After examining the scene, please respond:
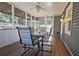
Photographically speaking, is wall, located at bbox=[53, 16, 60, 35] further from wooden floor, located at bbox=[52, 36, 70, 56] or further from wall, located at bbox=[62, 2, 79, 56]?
wall, located at bbox=[62, 2, 79, 56]

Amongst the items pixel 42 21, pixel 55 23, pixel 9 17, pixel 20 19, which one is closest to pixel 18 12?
pixel 20 19

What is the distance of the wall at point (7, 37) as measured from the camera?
509cm

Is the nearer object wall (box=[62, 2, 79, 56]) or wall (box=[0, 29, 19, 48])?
wall (box=[62, 2, 79, 56])

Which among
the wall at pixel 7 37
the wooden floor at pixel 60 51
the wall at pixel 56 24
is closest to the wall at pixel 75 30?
the wooden floor at pixel 60 51

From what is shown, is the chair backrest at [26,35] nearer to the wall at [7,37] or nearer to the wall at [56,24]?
the wall at [7,37]

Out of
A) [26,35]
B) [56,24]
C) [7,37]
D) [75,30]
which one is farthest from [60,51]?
[56,24]

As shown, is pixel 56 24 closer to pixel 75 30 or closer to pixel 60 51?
pixel 60 51

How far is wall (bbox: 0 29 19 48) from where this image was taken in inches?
200

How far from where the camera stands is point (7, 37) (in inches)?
218

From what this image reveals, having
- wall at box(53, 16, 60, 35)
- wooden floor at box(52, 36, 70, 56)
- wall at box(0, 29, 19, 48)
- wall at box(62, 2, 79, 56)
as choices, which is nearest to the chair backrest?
wooden floor at box(52, 36, 70, 56)

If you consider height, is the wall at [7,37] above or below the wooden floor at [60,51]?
above

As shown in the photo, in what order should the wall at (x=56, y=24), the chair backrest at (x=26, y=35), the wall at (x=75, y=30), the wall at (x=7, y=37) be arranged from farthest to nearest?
the wall at (x=56, y=24) → the wall at (x=7, y=37) → the chair backrest at (x=26, y=35) → the wall at (x=75, y=30)

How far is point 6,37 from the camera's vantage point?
5434mm

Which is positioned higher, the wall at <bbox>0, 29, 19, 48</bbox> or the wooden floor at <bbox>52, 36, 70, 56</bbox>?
the wall at <bbox>0, 29, 19, 48</bbox>
